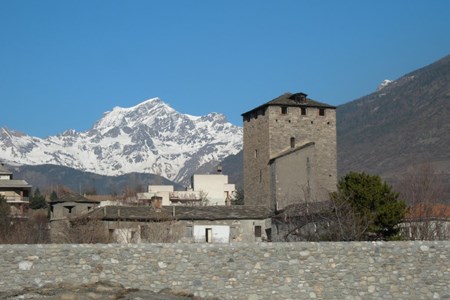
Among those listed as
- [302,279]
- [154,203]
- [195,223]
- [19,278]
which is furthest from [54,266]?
[154,203]

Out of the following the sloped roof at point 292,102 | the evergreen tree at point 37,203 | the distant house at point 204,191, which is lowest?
the evergreen tree at point 37,203

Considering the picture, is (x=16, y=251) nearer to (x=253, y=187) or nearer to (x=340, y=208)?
(x=340, y=208)

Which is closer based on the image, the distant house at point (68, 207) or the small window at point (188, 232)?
the small window at point (188, 232)

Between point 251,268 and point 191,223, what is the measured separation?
28145mm

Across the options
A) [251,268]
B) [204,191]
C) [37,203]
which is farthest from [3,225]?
[204,191]

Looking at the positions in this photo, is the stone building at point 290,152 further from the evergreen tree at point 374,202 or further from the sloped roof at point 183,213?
the evergreen tree at point 374,202

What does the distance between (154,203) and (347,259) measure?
32707mm

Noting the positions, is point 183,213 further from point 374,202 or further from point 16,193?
point 16,193

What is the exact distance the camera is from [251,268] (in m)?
24.0

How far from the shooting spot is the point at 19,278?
22.6 m

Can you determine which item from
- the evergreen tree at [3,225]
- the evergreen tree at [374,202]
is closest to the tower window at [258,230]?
the evergreen tree at [374,202]

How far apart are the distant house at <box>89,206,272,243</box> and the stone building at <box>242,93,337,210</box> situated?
209 cm

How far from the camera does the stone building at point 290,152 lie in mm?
55094

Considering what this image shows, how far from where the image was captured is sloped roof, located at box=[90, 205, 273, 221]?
50.9 meters
